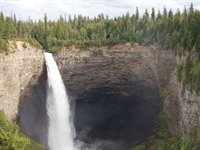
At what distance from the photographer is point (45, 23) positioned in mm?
112625

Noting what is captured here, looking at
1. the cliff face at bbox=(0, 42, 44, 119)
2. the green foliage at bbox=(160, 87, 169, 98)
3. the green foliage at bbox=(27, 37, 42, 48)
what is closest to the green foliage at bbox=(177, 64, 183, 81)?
the green foliage at bbox=(160, 87, 169, 98)

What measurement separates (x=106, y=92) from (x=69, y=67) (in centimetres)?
1149

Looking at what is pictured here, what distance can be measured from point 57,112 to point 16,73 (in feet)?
47.5

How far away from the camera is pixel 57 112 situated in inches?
3905

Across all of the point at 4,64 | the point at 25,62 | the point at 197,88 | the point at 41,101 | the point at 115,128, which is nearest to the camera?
the point at 197,88

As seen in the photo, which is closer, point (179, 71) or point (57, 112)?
point (179, 71)

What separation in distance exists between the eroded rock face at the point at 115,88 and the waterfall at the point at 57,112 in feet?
7.15

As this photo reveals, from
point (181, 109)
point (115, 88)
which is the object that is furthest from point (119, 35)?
point (181, 109)

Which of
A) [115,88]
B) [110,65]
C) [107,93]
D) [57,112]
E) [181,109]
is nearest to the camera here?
[181,109]

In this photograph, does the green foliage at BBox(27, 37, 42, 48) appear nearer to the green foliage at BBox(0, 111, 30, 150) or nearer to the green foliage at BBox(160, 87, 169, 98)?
the green foliage at BBox(0, 111, 30, 150)

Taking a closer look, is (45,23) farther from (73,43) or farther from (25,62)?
(25,62)

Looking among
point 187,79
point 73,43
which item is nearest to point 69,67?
point 73,43

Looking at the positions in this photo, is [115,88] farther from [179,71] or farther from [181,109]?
[181,109]

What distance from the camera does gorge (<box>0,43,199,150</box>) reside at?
3615 inches
